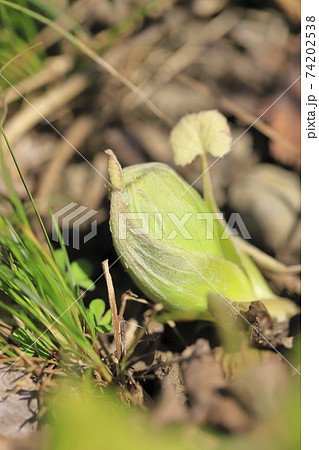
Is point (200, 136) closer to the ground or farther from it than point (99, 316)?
farther from it

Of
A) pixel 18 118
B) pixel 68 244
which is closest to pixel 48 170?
pixel 18 118

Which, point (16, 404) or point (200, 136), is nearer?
point (16, 404)

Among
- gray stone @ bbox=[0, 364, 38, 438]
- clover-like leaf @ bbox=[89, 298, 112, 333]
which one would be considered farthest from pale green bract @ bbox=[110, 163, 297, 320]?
gray stone @ bbox=[0, 364, 38, 438]

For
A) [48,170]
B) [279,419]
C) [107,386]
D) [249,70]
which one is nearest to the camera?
[279,419]

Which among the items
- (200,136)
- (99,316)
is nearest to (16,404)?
(99,316)

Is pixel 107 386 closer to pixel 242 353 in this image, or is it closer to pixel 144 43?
pixel 242 353

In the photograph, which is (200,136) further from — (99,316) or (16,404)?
(16,404)
